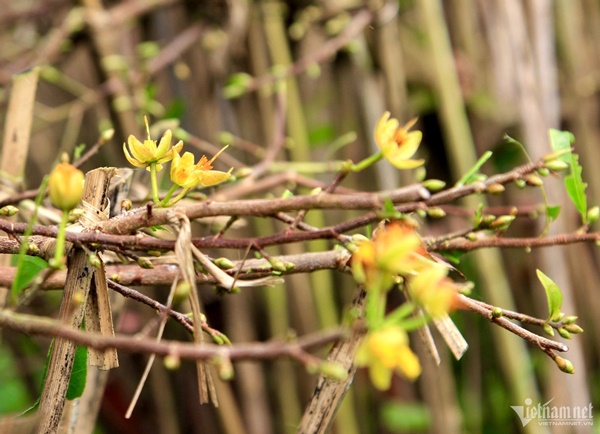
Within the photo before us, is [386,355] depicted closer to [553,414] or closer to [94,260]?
[94,260]

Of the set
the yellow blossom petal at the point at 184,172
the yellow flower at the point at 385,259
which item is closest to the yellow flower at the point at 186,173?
the yellow blossom petal at the point at 184,172

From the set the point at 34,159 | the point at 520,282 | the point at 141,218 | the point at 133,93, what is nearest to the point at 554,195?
the point at 520,282

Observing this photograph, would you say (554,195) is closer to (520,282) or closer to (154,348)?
(520,282)

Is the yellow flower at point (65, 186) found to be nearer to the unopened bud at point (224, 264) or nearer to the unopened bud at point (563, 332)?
the unopened bud at point (224, 264)

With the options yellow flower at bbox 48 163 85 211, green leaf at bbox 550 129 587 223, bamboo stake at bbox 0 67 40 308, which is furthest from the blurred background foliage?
yellow flower at bbox 48 163 85 211

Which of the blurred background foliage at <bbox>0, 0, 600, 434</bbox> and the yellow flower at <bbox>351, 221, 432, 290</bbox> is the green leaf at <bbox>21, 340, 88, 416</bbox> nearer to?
the yellow flower at <bbox>351, 221, 432, 290</bbox>
